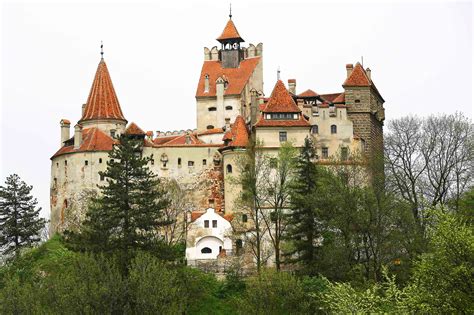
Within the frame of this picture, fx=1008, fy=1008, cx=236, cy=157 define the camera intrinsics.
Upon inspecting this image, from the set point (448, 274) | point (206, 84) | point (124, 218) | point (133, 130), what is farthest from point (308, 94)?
point (448, 274)

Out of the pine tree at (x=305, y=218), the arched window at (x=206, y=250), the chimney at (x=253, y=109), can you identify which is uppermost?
the chimney at (x=253, y=109)

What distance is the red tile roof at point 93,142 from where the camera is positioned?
3031 inches

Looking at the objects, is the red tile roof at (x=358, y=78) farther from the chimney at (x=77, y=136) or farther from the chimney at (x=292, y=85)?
A: the chimney at (x=77, y=136)

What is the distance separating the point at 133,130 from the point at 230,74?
11.2 meters

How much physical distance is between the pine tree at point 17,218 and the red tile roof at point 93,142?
4710 millimetres

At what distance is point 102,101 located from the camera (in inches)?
3199

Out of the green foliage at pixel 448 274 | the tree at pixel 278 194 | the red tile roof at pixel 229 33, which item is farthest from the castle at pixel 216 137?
the green foliage at pixel 448 274

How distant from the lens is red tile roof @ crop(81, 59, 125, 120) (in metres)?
80.6

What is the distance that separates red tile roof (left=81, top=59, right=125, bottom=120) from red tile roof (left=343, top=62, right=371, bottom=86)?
1856cm

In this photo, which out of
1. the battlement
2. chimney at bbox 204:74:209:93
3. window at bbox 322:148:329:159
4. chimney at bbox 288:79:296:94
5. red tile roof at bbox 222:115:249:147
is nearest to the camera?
red tile roof at bbox 222:115:249:147

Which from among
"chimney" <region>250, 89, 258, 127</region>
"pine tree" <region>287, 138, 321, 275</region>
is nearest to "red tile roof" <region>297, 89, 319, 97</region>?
"chimney" <region>250, 89, 258, 127</region>

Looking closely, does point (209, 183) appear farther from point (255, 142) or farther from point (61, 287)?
point (61, 287)

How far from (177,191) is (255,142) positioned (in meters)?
7.55

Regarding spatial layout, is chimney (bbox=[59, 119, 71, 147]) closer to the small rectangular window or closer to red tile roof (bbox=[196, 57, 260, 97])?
red tile roof (bbox=[196, 57, 260, 97])
